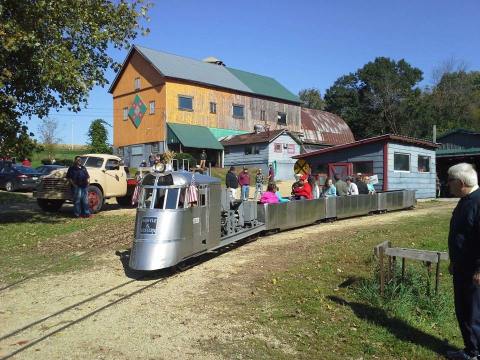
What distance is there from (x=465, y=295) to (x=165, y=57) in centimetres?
4219

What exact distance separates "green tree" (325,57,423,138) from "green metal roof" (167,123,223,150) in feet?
122

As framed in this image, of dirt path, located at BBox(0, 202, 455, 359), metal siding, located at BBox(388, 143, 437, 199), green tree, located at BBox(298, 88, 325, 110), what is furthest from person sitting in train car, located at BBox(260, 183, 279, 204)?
green tree, located at BBox(298, 88, 325, 110)

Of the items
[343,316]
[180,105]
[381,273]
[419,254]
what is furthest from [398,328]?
[180,105]

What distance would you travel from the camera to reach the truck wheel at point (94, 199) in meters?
17.6

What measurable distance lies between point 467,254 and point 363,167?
19.6m

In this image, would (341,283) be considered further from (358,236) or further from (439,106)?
(439,106)

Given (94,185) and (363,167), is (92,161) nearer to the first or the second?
(94,185)

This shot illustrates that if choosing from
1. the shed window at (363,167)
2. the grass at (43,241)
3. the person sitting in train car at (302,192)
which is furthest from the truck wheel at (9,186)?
the person sitting in train car at (302,192)

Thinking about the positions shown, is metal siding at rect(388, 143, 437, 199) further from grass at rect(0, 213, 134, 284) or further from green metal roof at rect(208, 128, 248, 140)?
green metal roof at rect(208, 128, 248, 140)

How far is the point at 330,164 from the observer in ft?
82.5

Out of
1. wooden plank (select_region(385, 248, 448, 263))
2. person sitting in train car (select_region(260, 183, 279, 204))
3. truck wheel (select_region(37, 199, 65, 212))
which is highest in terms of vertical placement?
person sitting in train car (select_region(260, 183, 279, 204))

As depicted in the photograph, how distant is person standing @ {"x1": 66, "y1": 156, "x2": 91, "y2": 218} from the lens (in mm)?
15863

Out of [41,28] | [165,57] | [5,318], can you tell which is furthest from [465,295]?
[165,57]

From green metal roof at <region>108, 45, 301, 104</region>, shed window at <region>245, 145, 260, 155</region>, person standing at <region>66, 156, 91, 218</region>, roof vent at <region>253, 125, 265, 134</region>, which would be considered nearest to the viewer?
person standing at <region>66, 156, 91, 218</region>
